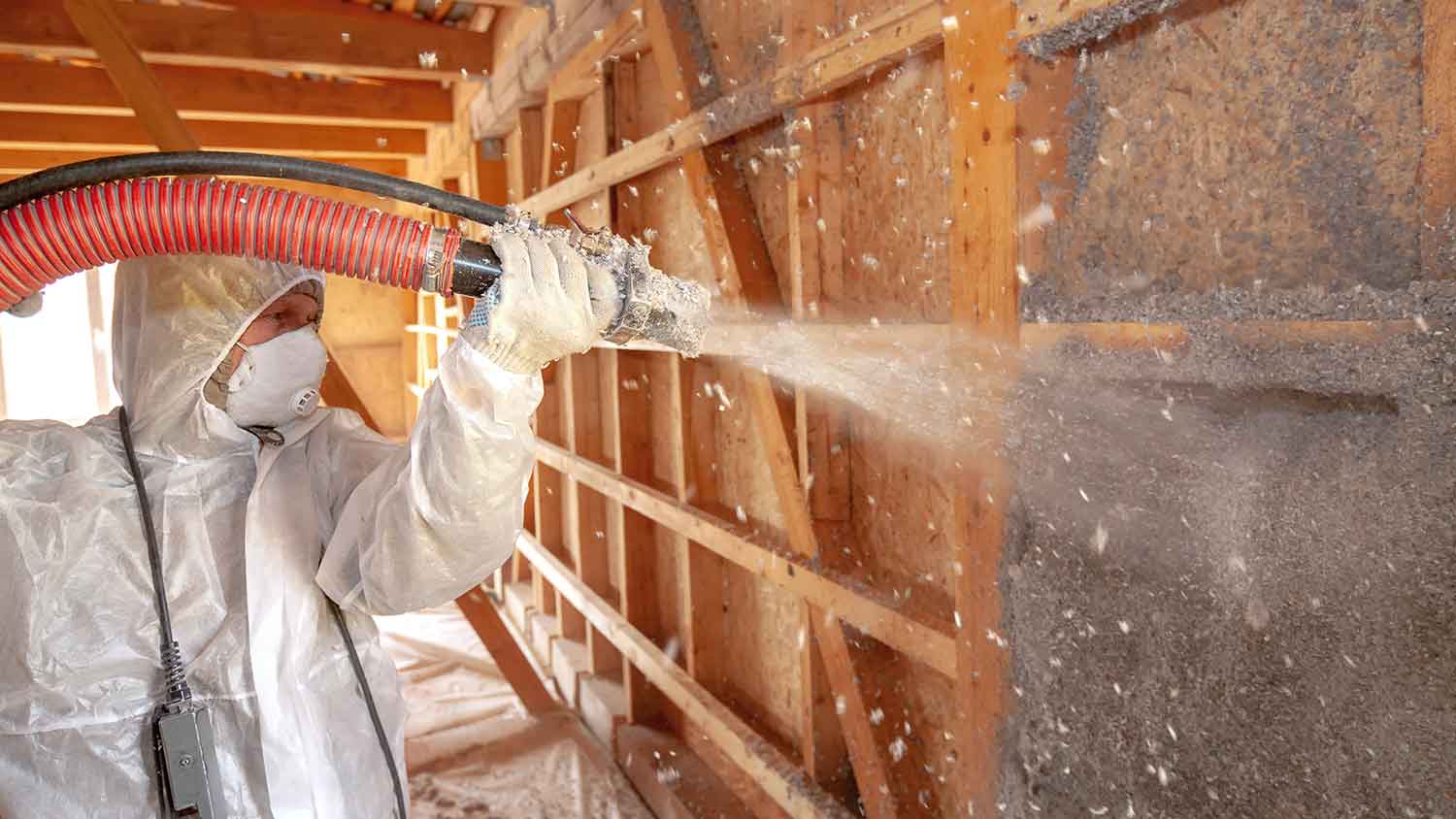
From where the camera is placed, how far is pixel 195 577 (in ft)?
4.93

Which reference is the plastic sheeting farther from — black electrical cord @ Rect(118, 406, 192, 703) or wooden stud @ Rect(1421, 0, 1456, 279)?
wooden stud @ Rect(1421, 0, 1456, 279)

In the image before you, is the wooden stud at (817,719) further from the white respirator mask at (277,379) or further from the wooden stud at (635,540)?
the wooden stud at (635,540)

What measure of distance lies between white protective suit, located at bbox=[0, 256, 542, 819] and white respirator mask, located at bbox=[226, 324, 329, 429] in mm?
40

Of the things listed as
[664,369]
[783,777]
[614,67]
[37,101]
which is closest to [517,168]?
[614,67]

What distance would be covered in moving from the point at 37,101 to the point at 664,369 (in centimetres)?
356

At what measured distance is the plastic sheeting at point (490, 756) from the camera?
334cm

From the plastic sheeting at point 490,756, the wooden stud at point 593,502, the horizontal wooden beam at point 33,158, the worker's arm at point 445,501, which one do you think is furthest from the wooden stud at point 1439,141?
the horizontal wooden beam at point 33,158

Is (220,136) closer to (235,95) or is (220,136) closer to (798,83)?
(235,95)

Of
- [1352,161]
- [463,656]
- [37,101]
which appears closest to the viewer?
[1352,161]

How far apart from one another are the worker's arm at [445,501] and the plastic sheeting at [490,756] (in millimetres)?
2194

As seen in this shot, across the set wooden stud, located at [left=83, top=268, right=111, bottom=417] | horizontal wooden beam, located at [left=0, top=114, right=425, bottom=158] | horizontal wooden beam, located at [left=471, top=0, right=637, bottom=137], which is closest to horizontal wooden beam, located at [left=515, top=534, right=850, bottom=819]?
horizontal wooden beam, located at [left=471, top=0, right=637, bottom=137]

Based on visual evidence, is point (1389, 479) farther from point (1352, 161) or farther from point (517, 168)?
point (517, 168)

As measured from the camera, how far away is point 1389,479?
0.92m

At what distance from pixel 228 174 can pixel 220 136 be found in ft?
17.8
